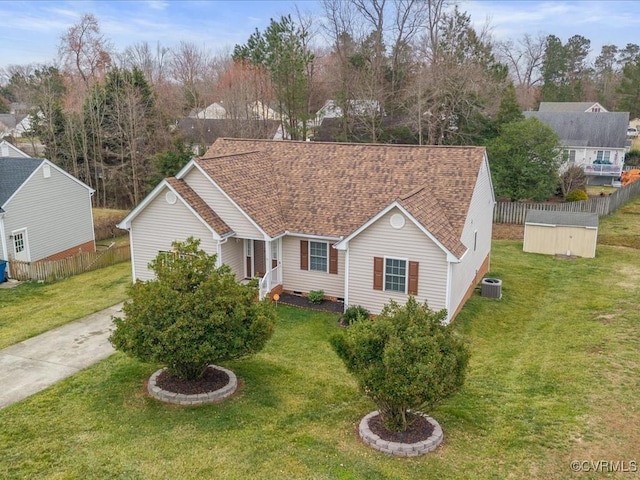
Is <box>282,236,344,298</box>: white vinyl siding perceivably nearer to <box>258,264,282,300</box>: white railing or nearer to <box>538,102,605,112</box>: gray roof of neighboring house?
<box>258,264,282,300</box>: white railing

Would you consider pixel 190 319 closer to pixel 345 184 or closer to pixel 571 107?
pixel 345 184

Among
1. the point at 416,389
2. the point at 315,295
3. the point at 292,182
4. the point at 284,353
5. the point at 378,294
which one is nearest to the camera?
the point at 416,389

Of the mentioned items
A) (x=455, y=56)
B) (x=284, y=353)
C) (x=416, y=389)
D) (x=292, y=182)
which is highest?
(x=455, y=56)

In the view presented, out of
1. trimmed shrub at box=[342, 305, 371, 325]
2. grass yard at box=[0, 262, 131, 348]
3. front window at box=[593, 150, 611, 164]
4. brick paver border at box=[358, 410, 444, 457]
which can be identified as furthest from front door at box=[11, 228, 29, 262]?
front window at box=[593, 150, 611, 164]

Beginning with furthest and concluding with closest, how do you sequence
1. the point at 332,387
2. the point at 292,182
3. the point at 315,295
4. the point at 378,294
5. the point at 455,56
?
the point at 455,56, the point at 292,182, the point at 315,295, the point at 378,294, the point at 332,387

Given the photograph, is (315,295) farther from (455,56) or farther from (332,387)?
(455,56)

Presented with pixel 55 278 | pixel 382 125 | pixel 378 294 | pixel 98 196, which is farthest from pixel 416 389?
pixel 98 196

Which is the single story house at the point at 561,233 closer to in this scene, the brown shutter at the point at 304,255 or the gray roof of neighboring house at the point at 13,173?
the brown shutter at the point at 304,255
